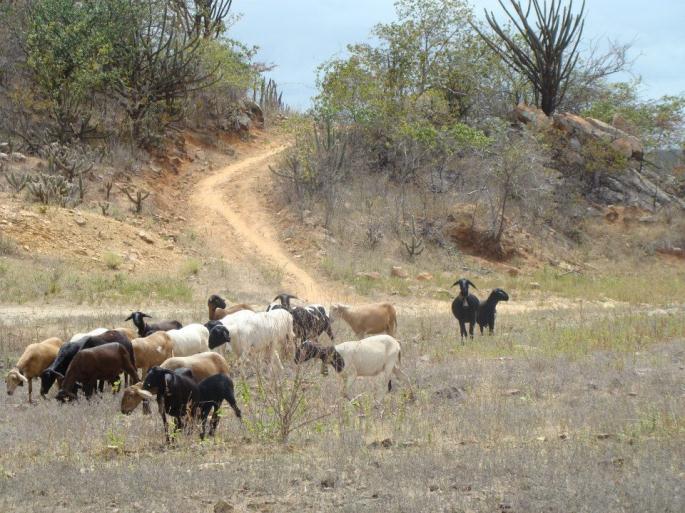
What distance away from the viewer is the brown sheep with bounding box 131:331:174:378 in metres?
10.4

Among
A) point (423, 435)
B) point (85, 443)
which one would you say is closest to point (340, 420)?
point (423, 435)

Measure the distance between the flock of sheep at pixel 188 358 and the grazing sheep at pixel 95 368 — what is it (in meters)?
0.01

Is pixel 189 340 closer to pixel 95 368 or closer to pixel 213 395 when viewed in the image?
pixel 95 368

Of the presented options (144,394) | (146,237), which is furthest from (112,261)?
(144,394)

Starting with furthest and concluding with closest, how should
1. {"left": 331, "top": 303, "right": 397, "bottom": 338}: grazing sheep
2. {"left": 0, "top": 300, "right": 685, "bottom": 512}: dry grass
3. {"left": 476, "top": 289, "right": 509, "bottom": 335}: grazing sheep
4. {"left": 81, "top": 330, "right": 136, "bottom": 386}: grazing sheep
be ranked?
{"left": 476, "top": 289, "right": 509, "bottom": 335}: grazing sheep → {"left": 331, "top": 303, "right": 397, "bottom": 338}: grazing sheep → {"left": 81, "top": 330, "right": 136, "bottom": 386}: grazing sheep → {"left": 0, "top": 300, "right": 685, "bottom": 512}: dry grass

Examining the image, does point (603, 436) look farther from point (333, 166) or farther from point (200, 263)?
point (333, 166)

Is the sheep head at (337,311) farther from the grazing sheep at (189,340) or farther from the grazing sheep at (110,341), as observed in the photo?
the grazing sheep at (110,341)

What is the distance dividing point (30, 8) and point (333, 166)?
1382cm

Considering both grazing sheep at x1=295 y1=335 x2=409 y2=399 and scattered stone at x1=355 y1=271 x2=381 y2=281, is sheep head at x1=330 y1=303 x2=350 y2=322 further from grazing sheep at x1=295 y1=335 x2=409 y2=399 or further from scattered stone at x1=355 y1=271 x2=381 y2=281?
scattered stone at x1=355 y1=271 x2=381 y2=281

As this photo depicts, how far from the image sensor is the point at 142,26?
32.2 meters

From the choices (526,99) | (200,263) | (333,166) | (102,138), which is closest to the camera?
(200,263)

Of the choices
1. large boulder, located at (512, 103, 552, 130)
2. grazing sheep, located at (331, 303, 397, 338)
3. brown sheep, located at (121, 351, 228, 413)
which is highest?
large boulder, located at (512, 103, 552, 130)

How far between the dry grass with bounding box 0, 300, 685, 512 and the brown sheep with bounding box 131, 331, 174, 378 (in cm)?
82

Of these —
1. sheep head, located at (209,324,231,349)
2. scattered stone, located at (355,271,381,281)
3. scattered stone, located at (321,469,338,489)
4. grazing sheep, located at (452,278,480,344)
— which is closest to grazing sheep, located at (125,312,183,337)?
sheep head, located at (209,324,231,349)
